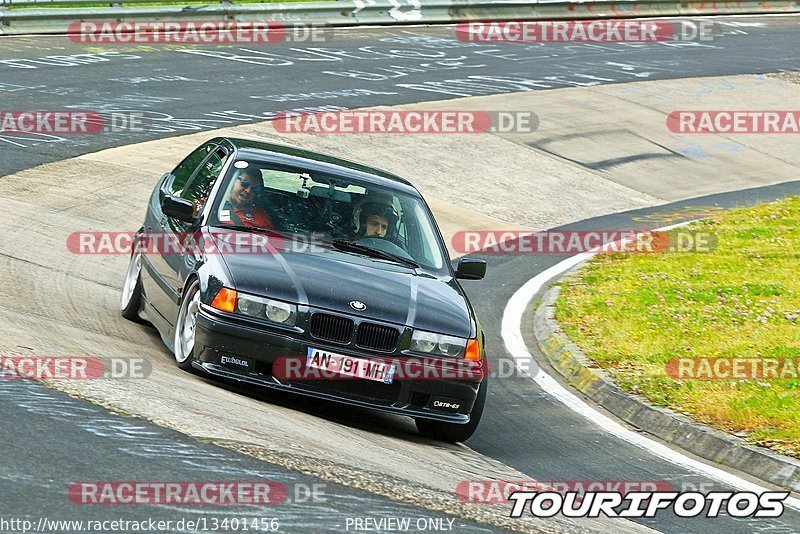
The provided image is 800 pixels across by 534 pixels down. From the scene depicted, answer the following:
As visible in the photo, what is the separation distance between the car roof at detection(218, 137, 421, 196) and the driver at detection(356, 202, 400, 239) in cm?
28

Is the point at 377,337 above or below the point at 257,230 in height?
below

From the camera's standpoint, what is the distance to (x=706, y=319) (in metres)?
12.1

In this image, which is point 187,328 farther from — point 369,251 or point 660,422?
point 660,422

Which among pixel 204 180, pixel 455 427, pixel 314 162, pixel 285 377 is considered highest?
pixel 314 162

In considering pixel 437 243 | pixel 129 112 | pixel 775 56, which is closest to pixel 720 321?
pixel 437 243

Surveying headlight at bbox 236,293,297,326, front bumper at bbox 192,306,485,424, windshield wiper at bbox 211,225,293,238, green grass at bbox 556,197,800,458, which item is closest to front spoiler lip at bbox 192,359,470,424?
front bumper at bbox 192,306,485,424

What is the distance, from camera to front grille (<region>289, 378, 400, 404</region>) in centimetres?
784

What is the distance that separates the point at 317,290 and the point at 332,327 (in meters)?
0.27

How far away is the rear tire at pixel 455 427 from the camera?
27.1ft

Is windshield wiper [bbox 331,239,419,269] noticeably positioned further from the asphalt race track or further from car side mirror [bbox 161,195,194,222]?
the asphalt race track

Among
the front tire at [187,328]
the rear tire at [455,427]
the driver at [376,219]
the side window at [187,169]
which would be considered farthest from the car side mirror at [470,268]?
the side window at [187,169]

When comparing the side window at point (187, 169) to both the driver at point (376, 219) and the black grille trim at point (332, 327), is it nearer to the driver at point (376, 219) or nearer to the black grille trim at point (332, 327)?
the driver at point (376, 219)

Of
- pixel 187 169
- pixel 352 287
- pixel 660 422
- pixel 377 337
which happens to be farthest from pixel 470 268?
pixel 187 169

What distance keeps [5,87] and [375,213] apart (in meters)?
12.2
